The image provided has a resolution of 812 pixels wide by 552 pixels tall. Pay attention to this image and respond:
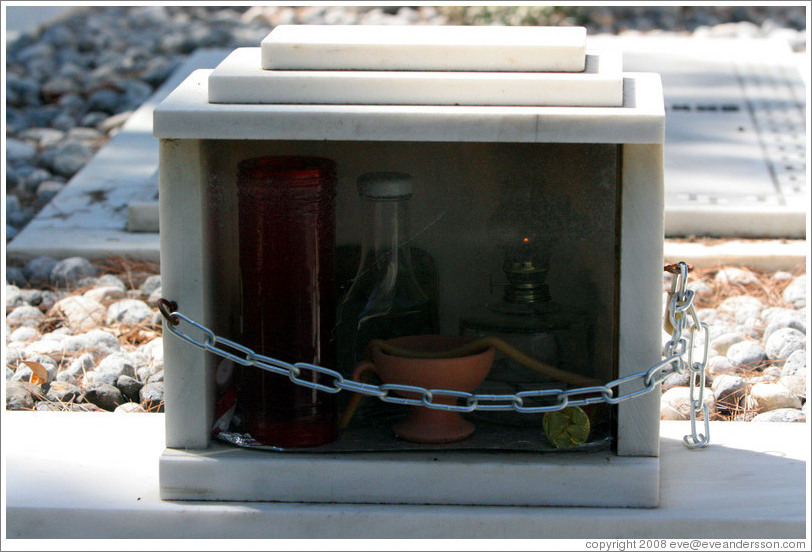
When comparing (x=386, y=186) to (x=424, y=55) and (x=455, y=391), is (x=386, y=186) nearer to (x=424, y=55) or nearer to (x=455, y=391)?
(x=424, y=55)

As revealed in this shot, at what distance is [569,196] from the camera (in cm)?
150

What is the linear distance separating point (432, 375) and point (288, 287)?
242 millimetres

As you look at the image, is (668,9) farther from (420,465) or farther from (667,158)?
(420,465)

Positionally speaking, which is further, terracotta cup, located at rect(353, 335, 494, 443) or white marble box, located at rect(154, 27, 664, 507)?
terracotta cup, located at rect(353, 335, 494, 443)

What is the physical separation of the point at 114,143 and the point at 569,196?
8.87ft

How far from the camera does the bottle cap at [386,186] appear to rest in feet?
4.99

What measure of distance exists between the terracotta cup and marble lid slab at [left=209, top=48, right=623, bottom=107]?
368mm

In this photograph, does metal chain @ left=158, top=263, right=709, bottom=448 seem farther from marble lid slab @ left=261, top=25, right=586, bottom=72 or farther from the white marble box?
marble lid slab @ left=261, top=25, right=586, bottom=72

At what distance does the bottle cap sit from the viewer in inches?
59.9

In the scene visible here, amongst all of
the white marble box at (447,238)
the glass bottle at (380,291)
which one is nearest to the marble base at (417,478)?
the white marble box at (447,238)

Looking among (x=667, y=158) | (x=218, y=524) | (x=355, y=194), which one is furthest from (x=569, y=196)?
(x=667, y=158)

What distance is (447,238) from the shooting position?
5.25 ft

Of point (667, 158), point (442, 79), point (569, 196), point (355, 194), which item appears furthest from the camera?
point (667, 158)

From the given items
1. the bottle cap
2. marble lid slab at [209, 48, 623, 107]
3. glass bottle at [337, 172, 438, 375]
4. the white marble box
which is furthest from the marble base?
marble lid slab at [209, 48, 623, 107]
